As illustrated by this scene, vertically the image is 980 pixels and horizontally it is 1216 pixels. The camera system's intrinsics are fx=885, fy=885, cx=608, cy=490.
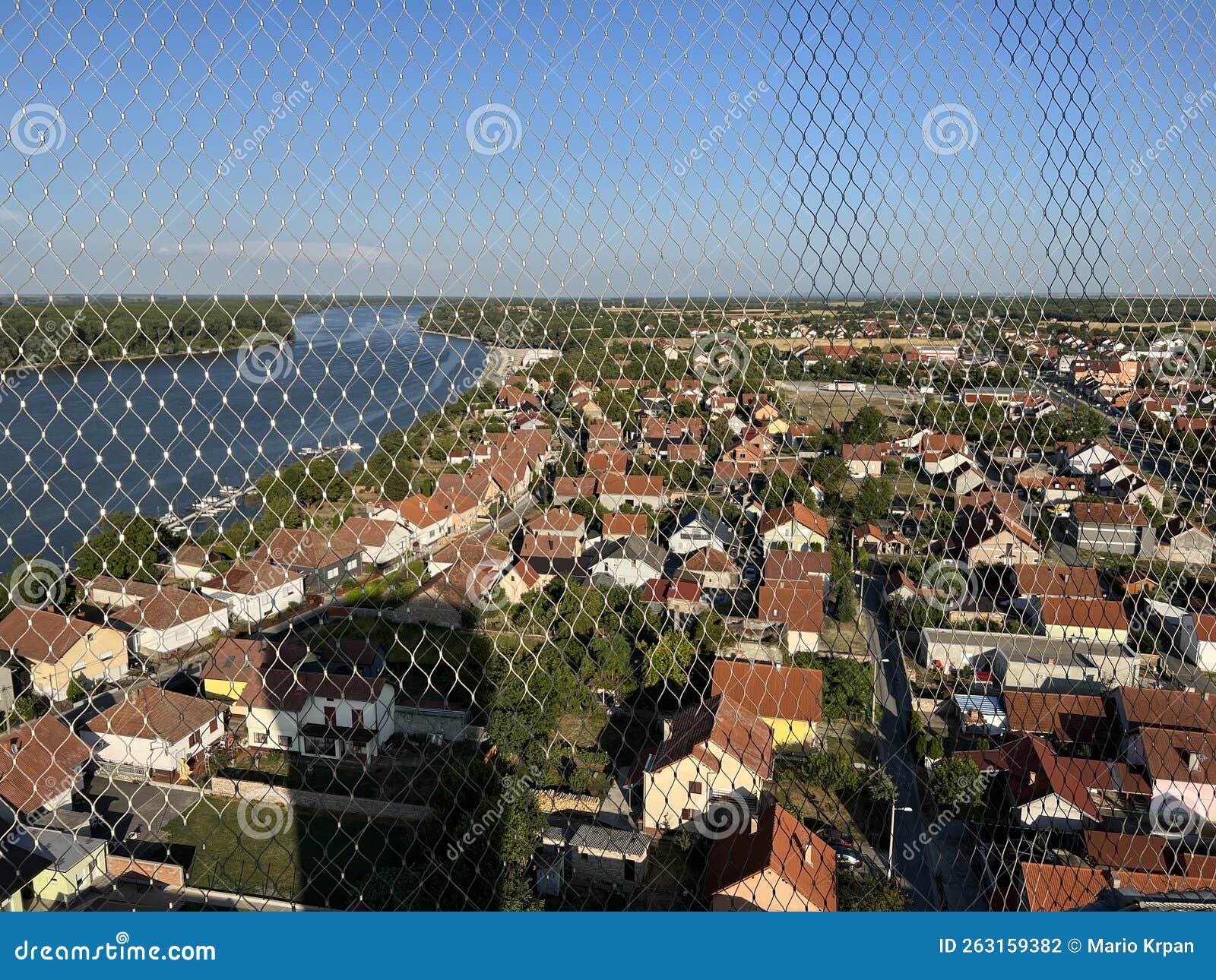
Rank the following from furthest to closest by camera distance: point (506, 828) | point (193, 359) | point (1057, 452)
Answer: point (1057, 452) < point (506, 828) < point (193, 359)

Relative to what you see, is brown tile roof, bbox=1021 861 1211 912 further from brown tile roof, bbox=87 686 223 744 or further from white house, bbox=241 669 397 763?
brown tile roof, bbox=87 686 223 744

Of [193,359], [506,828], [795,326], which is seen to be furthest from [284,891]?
[795,326]

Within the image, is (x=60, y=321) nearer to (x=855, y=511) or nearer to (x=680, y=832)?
(x=680, y=832)
